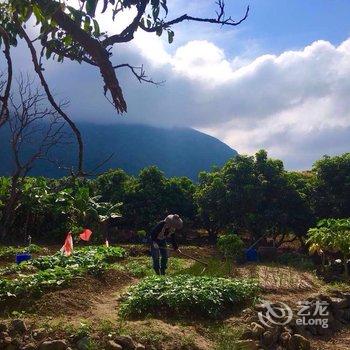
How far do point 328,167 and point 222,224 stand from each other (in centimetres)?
419

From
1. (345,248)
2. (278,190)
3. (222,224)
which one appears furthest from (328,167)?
(345,248)

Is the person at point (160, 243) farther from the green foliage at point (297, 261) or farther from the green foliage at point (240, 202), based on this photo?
the green foliage at point (240, 202)

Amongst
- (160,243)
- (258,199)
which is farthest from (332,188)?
(160,243)

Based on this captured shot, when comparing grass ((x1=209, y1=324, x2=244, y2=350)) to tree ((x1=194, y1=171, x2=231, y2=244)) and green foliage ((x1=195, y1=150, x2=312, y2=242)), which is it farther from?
tree ((x1=194, y1=171, x2=231, y2=244))

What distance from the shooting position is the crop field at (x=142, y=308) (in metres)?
6.35

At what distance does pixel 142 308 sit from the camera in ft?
24.9

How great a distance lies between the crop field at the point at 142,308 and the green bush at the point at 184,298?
14mm

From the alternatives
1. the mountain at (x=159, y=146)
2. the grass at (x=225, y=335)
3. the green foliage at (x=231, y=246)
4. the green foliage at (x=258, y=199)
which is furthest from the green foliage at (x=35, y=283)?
the mountain at (x=159, y=146)

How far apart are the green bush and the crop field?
0.01 meters

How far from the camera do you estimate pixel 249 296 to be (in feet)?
27.7

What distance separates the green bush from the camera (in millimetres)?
7551

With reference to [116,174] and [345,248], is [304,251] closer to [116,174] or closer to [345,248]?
[345,248]

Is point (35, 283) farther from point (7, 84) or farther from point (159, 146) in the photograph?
point (159, 146)

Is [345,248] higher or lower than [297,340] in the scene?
higher
